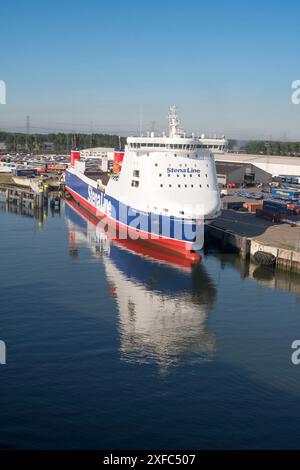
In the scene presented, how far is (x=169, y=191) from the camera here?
39906mm

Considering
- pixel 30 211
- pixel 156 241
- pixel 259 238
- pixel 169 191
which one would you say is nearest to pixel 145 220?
pixel 156 241

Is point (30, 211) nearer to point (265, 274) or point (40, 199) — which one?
point (40, 199)

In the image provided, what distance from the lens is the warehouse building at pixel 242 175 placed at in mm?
76056

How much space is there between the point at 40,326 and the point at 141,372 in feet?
21.8

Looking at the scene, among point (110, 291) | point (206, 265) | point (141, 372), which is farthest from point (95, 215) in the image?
point (141, 372)

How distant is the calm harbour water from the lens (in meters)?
16.6

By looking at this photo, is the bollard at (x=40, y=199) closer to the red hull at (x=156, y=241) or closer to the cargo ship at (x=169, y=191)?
the red hull at (x=156, y=241)

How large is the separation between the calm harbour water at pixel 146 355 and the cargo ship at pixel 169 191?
10.8ft

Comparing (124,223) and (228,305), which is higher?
(124,223)

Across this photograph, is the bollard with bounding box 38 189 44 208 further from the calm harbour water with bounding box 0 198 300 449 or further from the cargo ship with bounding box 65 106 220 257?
the calm harbour water with bounding box 0 198 300 449

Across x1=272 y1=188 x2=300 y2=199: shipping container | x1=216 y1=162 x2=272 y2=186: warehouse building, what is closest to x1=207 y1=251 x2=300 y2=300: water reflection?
x1=272 y1=188 x2=300 y2=199: shipping container
